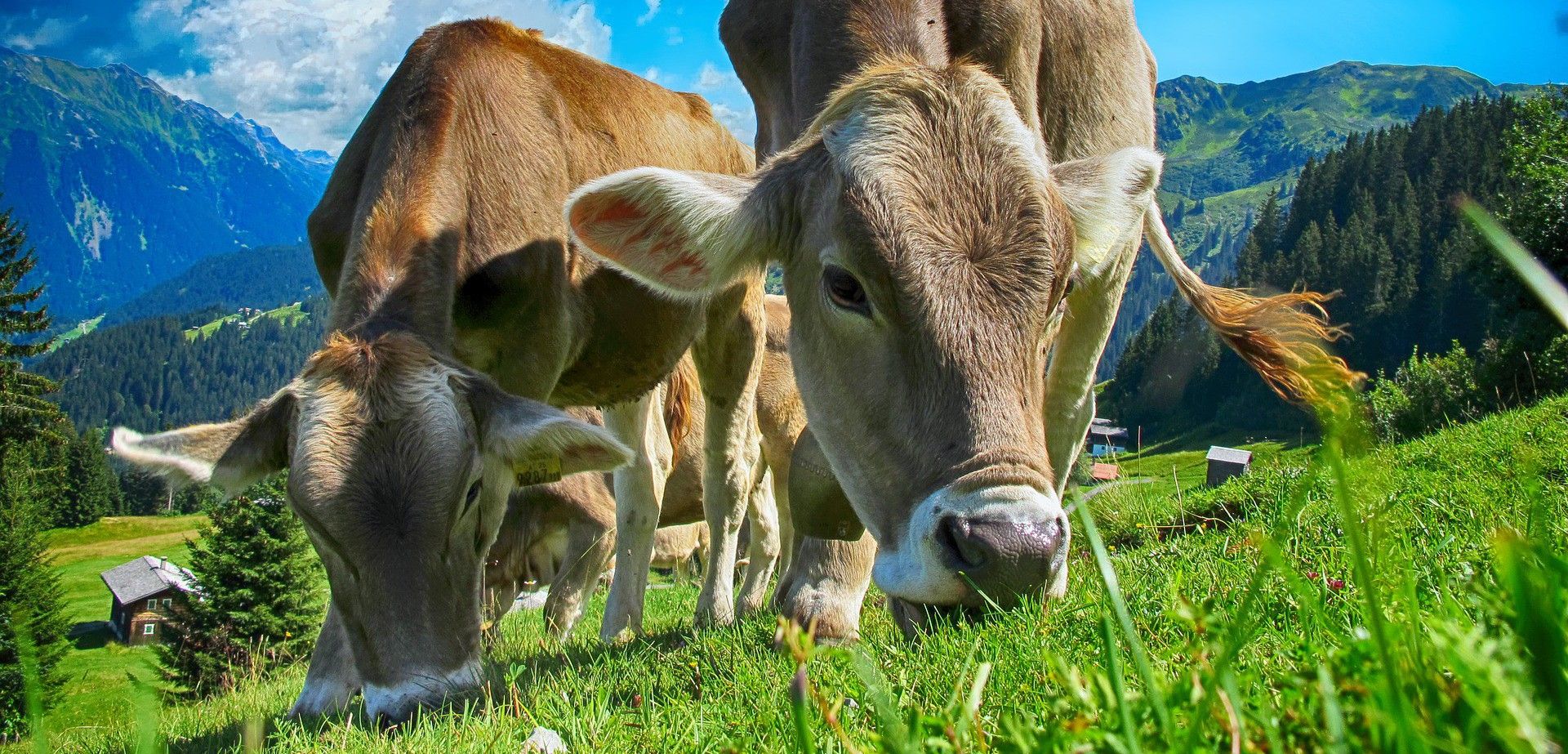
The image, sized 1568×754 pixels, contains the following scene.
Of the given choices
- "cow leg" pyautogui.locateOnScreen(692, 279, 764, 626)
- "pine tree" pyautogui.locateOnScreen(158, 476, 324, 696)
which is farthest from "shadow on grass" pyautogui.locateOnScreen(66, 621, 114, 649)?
"cow leg" pyautogui.locateOnScreen(692, 279, 764, 626)

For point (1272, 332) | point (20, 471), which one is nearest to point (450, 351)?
point (1272, 332)

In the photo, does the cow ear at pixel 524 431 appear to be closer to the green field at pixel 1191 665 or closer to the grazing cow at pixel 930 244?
the grazing cow at pixel 930 244

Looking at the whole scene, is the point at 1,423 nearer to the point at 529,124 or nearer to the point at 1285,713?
the point at 529,124

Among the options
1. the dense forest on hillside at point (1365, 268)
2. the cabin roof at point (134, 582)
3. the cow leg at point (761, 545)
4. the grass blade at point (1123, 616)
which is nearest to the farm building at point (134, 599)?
the cabin roof at point (134, 582)

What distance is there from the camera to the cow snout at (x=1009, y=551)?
2.77 m

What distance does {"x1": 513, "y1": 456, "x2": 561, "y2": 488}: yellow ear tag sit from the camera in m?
4.19

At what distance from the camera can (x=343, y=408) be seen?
3832 mm

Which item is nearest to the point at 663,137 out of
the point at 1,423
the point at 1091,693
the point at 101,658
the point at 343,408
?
the point at 343,408

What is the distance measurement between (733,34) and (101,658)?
7538cm

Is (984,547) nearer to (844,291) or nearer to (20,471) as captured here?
(844,291)

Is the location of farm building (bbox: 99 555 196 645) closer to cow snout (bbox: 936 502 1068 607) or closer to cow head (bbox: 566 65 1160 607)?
cow head (bbox: 566 65 1160 607)

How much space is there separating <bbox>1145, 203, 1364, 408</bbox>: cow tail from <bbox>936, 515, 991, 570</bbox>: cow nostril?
379cm

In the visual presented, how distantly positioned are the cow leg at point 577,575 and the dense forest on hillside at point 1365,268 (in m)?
89.5

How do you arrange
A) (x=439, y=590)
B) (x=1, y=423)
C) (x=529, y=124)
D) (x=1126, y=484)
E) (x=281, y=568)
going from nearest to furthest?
(x=439, y=590), (x=529, y=124), (x=1126, y=484), (x=281, y=568), (x=1, y=423)
